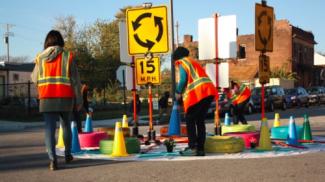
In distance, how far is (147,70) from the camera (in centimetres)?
1118

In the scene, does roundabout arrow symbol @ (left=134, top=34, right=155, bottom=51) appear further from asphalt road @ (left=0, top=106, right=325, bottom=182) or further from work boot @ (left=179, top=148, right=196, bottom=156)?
asphalt road @ (left=0, top=106, right=325, bottom=182)

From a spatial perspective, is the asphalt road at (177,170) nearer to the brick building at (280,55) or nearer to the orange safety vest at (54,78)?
the orange safety vest at (54,78)

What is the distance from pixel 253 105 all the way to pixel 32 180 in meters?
25.2

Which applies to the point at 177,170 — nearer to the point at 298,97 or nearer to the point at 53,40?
the point at 53,40

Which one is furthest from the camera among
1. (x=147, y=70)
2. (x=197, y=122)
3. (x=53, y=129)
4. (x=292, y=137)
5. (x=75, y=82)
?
(x=147, y=70)

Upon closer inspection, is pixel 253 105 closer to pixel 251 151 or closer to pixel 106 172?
pixel 251 151

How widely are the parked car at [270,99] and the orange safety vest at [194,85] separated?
73.1 ft

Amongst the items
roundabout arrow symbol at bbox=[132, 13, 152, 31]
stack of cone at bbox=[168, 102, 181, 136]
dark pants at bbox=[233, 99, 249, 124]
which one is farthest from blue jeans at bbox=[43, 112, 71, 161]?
dark pants at bbox=[233, 99, 249, 124]

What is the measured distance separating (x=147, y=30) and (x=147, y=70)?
88 centimetres

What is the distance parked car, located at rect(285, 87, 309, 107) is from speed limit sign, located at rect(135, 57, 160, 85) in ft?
90.5

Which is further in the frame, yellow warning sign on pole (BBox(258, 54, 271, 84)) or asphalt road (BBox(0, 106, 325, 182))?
yellow warning sign on pole (BBox(258, 54, 271, 84))

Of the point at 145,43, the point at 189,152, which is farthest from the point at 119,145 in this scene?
the point at 145,43

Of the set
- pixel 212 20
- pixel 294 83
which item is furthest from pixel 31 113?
pixel 294 83

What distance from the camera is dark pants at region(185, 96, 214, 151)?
8.92 m
